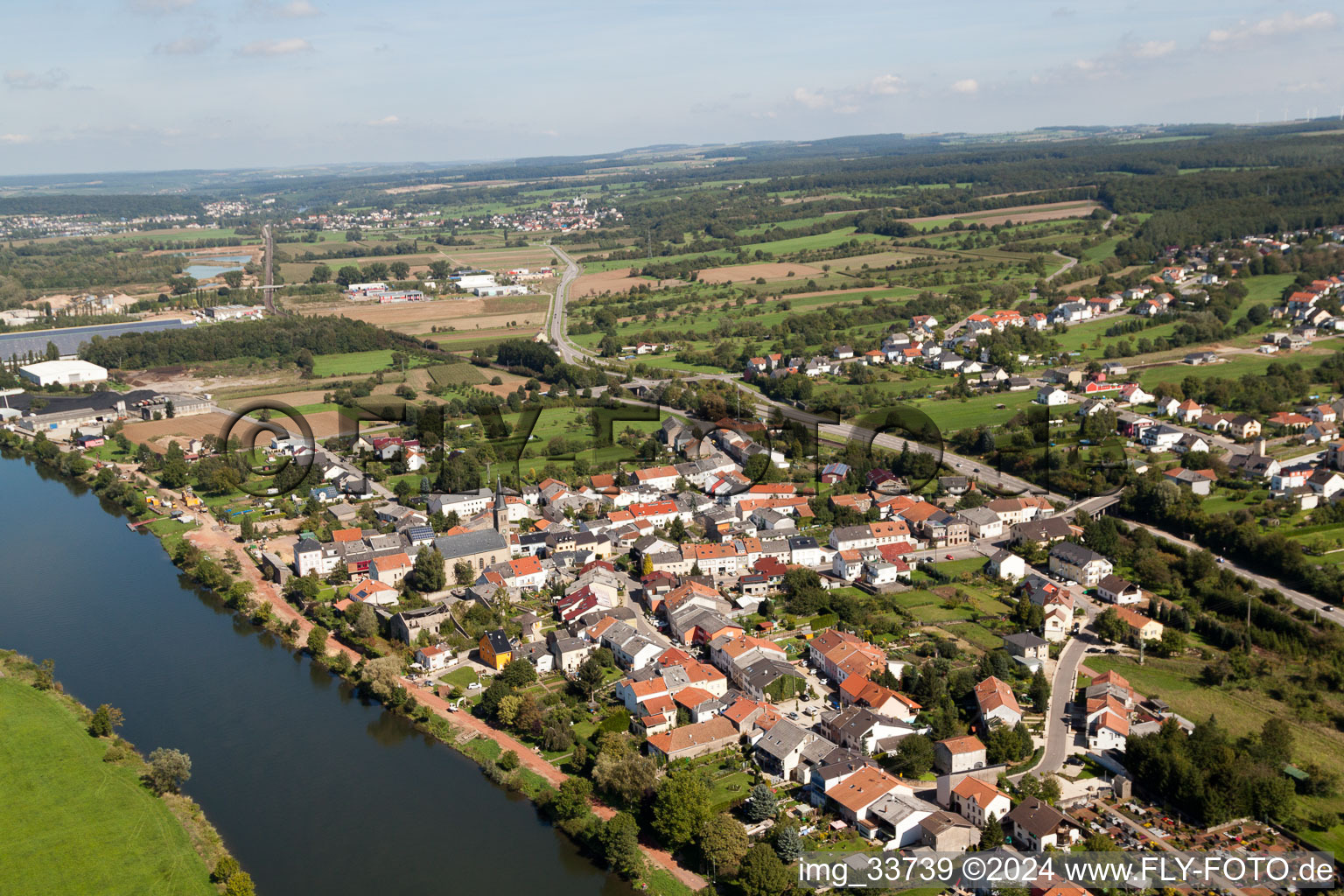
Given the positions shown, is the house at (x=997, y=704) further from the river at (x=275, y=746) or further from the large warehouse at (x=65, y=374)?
the large warehouse at (x=65, y=374)

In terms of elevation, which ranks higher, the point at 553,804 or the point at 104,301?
the point at 104,301

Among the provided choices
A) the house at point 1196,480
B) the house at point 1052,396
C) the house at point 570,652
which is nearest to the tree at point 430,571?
the house at point 570,652

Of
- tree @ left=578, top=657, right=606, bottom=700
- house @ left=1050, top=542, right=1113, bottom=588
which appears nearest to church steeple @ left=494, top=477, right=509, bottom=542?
tree @ left=578, top=657, right=606, bottom=700

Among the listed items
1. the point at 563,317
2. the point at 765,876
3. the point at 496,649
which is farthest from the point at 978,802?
the point at 563,317

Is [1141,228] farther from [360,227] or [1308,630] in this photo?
[360,227]

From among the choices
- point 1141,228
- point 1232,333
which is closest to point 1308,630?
point 1232,333

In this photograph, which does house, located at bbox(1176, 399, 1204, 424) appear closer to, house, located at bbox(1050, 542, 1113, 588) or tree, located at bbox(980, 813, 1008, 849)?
house, located at bbox(1050, 542, 1113, 588)

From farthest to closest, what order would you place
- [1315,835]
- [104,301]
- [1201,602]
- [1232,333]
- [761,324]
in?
[104,301] → [761,324] → [1232,333] → [1201,602] → [1315,835]
